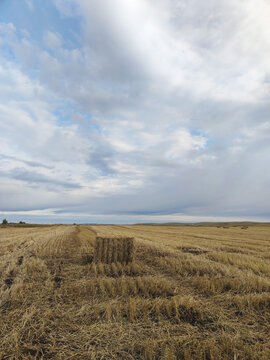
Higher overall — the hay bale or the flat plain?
the hay bale

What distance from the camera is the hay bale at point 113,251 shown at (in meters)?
9.06

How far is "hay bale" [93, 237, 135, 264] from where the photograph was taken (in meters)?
9.06

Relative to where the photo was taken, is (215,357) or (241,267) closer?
(215,357)

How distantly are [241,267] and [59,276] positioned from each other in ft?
21.7

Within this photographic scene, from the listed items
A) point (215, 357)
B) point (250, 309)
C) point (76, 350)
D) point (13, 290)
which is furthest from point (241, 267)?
point (13, 290)

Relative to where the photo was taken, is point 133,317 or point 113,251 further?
point 113,251

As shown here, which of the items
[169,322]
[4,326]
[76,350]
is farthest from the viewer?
[169,322]

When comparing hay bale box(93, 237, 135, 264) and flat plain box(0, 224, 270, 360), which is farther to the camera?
hay bale box(93, 237, 135, 264)

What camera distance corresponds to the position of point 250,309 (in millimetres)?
4527

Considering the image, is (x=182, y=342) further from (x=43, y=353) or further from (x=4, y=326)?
(x=4, y=326)

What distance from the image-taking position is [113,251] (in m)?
9.24

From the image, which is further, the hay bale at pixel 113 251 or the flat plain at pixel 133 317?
the hay bale at pixel 113 251

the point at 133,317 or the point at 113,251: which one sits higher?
the point at 113,251

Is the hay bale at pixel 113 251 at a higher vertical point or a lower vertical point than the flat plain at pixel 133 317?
higher
